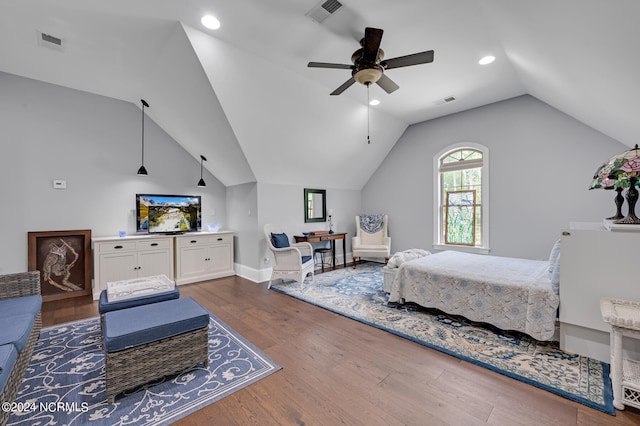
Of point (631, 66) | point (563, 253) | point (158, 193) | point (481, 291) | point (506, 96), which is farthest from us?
point (158, 193)

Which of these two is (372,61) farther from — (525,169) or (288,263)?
(525,169)

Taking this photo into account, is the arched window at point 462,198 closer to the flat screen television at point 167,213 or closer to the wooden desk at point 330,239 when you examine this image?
the wooden desk at point 330,239

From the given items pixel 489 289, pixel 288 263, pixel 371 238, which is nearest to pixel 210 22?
pixel 288 263

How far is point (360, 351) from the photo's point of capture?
2.38 m

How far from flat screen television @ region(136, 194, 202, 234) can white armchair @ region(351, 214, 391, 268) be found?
133 inches

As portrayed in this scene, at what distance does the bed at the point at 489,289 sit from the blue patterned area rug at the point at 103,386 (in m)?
1.91

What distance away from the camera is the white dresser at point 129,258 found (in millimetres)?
3848

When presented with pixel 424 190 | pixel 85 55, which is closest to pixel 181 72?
pixel 85 55

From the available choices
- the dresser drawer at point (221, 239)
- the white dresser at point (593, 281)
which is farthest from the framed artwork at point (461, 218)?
the dresser drawer at point (221, 239)

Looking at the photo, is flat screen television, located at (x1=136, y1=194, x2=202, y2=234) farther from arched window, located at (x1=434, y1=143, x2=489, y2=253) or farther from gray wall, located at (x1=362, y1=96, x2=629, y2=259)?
arched window, located at (x1=434, y1=143, x2=489, y2=253)

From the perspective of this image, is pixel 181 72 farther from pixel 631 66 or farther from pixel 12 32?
pixel 631 66

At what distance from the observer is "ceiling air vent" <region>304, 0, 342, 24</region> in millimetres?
2335

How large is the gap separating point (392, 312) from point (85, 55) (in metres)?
4.97

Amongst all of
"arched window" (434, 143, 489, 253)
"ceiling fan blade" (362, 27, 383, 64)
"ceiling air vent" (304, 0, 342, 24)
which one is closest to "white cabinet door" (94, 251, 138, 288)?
"ceiling air vent" (304, 0, 342, 24)
